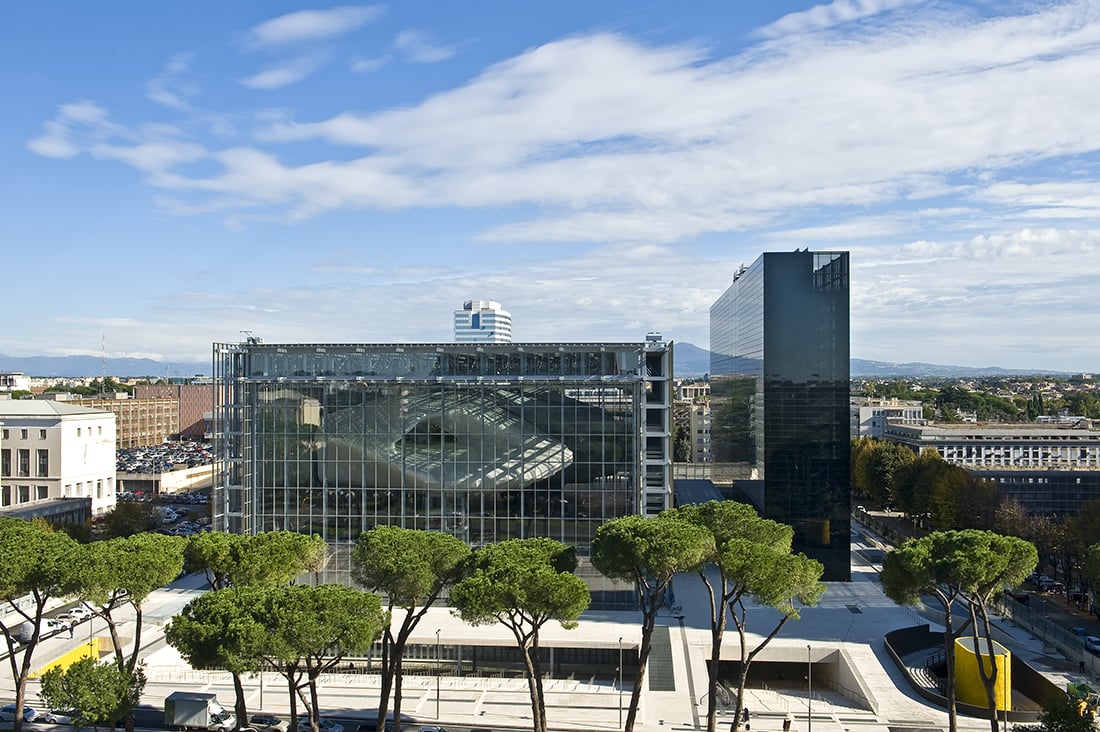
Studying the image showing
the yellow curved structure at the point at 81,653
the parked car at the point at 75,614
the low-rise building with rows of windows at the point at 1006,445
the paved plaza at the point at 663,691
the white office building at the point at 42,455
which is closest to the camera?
the paved plaza at the point at 663,691

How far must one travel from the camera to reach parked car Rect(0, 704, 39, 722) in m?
31.7

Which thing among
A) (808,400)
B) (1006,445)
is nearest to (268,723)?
(808,400)

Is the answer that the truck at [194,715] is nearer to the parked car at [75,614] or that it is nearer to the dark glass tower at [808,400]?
the parked car at [75,614]

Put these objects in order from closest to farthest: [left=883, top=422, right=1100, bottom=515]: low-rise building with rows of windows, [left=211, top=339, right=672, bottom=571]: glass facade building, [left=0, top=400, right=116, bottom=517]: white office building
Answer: [left=211, top=339, right=672, bottom=571]: glass facade building → [left=0, top=400, right=116, bottom=517]: white office building → [left=883, top=422, right=1100, bottom=515]: low-rise building with rows of windows

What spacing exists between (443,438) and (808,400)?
75.5 feet

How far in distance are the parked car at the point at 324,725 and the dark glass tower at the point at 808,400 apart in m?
30.6

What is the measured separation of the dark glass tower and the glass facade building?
34.5 ft

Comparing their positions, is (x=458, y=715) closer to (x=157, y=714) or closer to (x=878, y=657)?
(x=157, y=714)

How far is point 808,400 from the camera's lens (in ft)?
175

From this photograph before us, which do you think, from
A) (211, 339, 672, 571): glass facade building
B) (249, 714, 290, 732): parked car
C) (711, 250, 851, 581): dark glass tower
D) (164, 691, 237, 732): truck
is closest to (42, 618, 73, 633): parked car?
(211, 339, 672, 571): glass facade building

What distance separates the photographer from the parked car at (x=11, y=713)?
104 ft

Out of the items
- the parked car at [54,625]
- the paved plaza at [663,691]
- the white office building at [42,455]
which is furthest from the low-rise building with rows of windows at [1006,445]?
the white office building at [42,455]

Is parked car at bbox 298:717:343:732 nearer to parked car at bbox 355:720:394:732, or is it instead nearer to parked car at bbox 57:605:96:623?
parked car at bbox 355:720:394:732

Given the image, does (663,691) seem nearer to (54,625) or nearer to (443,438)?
(443,438)
